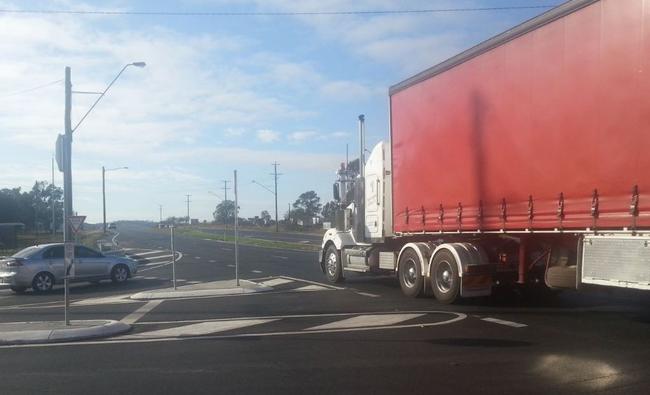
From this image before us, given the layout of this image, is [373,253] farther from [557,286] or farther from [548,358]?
[548,358]

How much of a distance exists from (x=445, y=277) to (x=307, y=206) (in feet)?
381

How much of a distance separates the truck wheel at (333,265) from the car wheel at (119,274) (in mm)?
7003

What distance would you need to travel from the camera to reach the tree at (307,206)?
12750 cm

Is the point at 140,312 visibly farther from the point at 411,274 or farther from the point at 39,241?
the point at 39,241

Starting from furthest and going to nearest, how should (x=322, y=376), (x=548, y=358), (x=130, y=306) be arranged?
(x=130, y=306), (x=548, y=358), (x=322, y=376)

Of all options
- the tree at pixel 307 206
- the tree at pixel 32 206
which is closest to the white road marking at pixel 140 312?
the tree at pixel 32 206

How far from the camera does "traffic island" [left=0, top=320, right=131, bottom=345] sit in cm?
1130

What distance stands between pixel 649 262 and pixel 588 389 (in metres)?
3.34

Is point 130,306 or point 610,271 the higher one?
point 610,271

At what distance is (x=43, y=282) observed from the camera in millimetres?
21000

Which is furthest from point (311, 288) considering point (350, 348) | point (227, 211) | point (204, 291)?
point (227, 211)

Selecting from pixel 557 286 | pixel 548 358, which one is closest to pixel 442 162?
pixel 557 286

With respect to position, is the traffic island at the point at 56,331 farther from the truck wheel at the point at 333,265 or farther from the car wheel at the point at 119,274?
the car wheel at the point at 119,274

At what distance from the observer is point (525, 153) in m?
12.6
